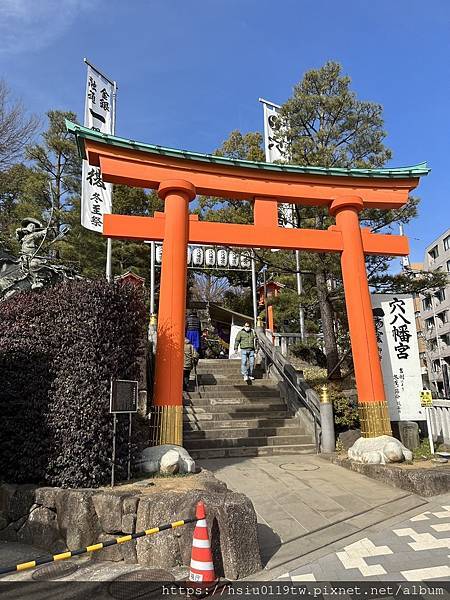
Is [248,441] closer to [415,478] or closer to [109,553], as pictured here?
[415,478]

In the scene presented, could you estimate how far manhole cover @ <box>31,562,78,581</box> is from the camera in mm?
3941

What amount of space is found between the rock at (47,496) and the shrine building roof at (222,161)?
5817 mm

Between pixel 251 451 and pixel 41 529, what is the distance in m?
Result: 4.91

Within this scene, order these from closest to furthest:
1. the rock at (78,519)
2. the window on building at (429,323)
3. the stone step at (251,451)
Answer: the rock at (78,519) → the stone step at (251,451) → the window on building at (429,323)

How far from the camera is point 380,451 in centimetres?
753

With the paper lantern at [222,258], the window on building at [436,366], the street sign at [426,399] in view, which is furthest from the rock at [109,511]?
the window on building at [436,366]

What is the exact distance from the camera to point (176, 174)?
8.27 meters

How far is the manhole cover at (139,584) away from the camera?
347cm

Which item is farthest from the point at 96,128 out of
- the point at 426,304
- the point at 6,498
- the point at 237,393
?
the point at 426,304

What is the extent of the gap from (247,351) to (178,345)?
14.7ft

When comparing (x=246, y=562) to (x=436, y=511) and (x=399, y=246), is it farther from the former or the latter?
(x=399, y=246)

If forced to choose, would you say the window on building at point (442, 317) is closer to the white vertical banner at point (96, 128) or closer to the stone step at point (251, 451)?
the white vertical banner at point (96, 128)

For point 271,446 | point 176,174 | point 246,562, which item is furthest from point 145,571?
point 176,174

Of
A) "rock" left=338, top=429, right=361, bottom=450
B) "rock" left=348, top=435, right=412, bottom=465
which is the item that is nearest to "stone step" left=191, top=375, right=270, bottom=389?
"rock" left=338, top=429, right=361, bottom=450
